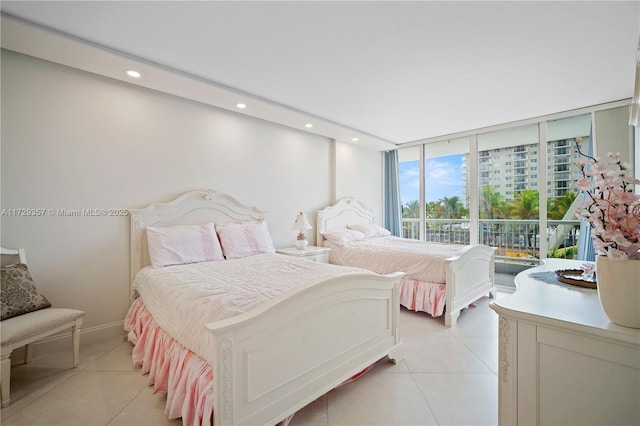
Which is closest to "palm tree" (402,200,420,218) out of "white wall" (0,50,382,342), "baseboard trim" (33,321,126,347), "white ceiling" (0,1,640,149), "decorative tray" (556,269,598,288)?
"white ceiling" (0,1,640,149)

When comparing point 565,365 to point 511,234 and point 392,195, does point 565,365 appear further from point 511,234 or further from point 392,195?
point 392,195

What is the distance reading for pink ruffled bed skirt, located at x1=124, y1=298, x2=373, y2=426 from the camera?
1.33 metres

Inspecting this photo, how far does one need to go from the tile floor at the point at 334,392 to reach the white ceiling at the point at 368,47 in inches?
96.4

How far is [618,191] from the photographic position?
93 cm

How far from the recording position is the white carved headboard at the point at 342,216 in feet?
14.2

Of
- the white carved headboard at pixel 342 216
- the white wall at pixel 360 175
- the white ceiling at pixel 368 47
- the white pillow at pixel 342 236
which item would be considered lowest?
the white pillow at pixel 342 236

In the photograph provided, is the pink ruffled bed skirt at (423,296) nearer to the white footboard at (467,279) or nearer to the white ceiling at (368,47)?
the white footboard at (467,279)

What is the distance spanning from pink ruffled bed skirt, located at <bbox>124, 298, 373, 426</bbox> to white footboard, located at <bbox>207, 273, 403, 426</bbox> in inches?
6.2

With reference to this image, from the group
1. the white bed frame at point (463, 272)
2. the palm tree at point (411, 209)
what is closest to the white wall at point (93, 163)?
the white bed frame at point (463, 272)

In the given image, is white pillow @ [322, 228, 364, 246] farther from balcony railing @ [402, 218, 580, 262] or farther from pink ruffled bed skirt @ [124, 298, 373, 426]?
pink ruffled bed skirt @ [124, 298, 373, 426]

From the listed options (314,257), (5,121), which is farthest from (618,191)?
(5,121)

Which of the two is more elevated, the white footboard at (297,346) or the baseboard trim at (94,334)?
the white footboard at (297,346)

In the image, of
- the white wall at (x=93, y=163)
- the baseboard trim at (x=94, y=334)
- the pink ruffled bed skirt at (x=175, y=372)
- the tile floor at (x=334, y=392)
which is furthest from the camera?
the baseboard trim at (x=94, y=334)

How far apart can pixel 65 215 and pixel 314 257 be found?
2.58 m
